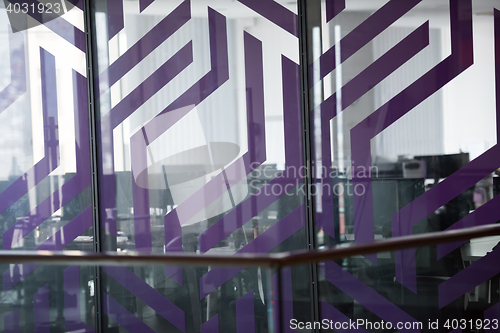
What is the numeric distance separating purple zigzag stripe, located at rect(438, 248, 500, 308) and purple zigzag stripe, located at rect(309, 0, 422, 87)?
71.0 inches

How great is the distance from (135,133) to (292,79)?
132cm

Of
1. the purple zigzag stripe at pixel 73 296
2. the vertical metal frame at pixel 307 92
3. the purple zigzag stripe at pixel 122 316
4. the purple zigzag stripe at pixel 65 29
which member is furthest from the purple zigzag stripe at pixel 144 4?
the purple zigzag stripe at pixel 122 316

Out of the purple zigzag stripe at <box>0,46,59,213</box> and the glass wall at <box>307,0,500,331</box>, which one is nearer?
the glass wall at <box>307,0,500,331</box>

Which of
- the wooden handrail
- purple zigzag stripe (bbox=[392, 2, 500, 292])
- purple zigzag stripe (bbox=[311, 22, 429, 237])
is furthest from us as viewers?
purple zigzag stripe (bbox=[311, 22, 429, 237])

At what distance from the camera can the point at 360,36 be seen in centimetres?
376

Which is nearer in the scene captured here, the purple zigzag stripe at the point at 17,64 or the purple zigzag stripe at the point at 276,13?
the purple zigzag stripe at the point at 276,13

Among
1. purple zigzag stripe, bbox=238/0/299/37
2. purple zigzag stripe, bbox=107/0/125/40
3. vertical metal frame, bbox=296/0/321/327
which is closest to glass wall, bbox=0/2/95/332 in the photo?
purple zigzag stripe, bbox=107/0/125/40

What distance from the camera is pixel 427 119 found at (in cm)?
371

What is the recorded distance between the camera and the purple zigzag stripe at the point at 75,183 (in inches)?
157

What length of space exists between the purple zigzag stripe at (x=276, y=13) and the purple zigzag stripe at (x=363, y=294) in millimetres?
1815

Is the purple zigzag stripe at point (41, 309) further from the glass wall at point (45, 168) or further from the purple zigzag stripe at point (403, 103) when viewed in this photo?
the purple zigzag stripe at point (403, 103)

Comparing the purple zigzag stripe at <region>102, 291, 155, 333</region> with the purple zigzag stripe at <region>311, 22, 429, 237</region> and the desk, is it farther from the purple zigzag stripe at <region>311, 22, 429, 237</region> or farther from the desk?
the desk

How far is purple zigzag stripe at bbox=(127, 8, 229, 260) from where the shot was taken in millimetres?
3869

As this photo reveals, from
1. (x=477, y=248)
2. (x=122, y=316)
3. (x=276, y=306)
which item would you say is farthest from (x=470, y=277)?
(x=122, y=316)
